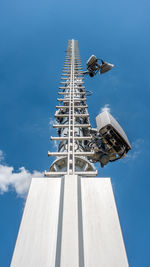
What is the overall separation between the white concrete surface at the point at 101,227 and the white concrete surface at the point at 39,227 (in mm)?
322

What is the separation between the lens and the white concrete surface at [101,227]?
1.57 m

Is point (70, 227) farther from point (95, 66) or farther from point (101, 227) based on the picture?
point (95, 66)

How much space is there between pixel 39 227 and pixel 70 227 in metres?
0.32

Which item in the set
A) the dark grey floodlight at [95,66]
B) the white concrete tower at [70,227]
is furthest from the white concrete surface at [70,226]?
the dark grey floodlight at [95,66]

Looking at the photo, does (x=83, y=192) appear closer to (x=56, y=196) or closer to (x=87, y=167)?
(x=56, y=196)

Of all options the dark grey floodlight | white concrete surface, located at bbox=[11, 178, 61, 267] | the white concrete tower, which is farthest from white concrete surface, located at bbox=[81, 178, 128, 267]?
the dark grey floodlight

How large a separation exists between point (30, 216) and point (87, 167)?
1.88 m

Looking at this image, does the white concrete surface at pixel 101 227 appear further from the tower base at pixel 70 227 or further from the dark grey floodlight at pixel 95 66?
the dark grey floodlight at pixel 95 66

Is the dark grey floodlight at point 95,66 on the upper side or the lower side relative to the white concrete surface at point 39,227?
upper

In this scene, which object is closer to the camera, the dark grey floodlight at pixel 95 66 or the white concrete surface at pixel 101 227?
the white concrete surface at pixel 101 227

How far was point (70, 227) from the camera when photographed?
1.81 meters

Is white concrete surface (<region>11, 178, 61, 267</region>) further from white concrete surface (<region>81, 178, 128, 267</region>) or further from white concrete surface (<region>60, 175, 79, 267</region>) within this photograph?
white concrete surface (<region>81, 178, 128, 267</region>)

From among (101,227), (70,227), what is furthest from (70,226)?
(101,227)

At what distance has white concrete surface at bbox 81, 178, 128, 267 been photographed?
1.57 meters
